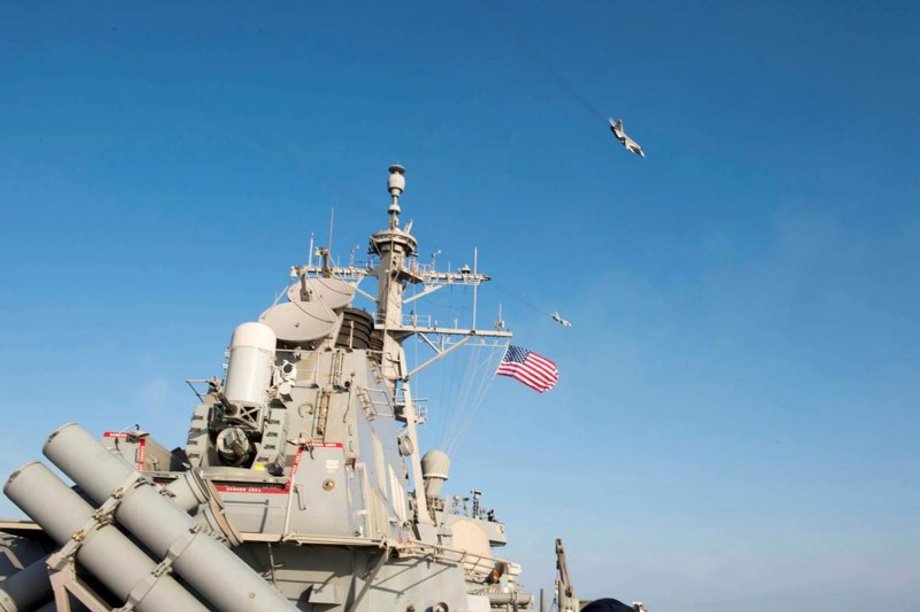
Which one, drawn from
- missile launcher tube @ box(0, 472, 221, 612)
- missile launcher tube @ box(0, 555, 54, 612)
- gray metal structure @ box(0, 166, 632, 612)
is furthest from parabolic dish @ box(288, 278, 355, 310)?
missile launcher tube @ box(0, 555, 54, 612)

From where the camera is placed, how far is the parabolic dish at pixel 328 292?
54.7 ft

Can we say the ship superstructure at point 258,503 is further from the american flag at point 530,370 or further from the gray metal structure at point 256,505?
the american flag at point 530,370

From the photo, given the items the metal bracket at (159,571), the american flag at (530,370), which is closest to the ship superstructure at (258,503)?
the metal bracket at (159,571)

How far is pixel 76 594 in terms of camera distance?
915cm

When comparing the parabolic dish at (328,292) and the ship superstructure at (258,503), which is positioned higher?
the parabolic dish at (328,292)

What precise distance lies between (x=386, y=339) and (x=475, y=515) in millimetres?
8361

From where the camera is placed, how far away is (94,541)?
927 centimetres

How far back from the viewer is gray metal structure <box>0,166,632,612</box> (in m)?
9.18

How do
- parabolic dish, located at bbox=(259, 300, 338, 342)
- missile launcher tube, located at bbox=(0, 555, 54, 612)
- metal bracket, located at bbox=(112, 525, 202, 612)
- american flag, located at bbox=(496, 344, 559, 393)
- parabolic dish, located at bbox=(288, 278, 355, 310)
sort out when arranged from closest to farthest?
metal bracket, located at bbox=(112, 525, 202, 612), missile launcher tube, located at bbox=(0, 555, 54, 612), parabolic dish, located at bbox=(259, 300, 338, 342), parabolic dish, located at bbox=(288, 278, 355, 310), american flag, located at bbox=(496, 344, 559, 393)

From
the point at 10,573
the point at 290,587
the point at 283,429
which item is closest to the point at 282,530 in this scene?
the point at 290,587

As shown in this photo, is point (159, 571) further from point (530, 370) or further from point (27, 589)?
point (530, 370)

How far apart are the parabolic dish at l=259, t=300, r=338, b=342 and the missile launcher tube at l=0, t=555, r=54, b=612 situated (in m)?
6.39

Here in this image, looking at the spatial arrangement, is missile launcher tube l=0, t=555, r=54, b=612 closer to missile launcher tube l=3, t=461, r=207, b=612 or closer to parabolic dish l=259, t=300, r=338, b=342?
missile launcher tube l=3, t=461, r=207, b=612

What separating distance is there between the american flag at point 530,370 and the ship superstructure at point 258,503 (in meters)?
8.66
